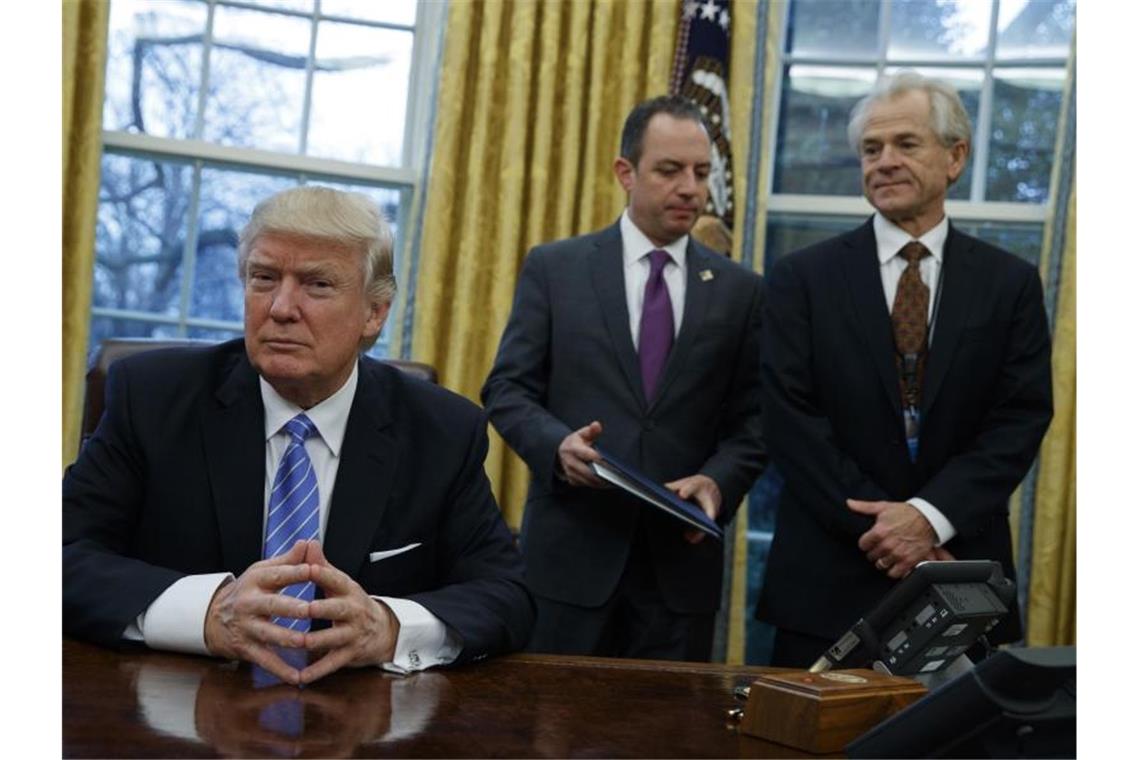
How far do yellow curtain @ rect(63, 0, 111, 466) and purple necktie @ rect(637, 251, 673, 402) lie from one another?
2.11 m

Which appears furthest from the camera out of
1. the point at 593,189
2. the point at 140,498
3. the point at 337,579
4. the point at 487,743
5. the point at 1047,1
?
the point at 1047,1

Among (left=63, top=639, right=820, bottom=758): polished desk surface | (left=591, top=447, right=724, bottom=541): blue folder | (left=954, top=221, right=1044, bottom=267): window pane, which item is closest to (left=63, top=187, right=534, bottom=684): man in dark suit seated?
(left=63, top=639, right=820, bottom=758): polished desk surface

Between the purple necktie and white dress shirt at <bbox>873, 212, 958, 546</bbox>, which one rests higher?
white dress shirt at <bbox>873, 212, 958, 546</bbox>

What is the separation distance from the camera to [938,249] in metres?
3.24

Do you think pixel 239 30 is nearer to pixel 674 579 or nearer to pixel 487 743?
pixel 674 579

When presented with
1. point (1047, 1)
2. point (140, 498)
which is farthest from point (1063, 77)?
point (140, 498)

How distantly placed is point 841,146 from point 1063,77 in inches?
35.0

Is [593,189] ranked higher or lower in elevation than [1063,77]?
lower

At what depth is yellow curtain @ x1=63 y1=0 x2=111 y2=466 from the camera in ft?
14.8

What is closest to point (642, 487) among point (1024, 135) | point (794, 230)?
point (794, 230)

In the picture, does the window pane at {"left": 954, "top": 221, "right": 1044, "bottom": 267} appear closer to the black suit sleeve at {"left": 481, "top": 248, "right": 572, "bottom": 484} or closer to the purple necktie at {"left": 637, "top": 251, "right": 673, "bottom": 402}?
the purple necktie at {"left": 637, "top": 251, "right": 673, "bottom": 402}

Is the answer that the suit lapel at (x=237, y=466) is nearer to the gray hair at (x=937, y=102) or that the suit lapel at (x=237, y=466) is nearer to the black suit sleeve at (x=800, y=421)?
→ the black suit sleeve at (x=800, y=421)

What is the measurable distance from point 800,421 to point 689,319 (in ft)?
1.50

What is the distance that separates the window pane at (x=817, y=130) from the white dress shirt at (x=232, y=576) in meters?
3.47
